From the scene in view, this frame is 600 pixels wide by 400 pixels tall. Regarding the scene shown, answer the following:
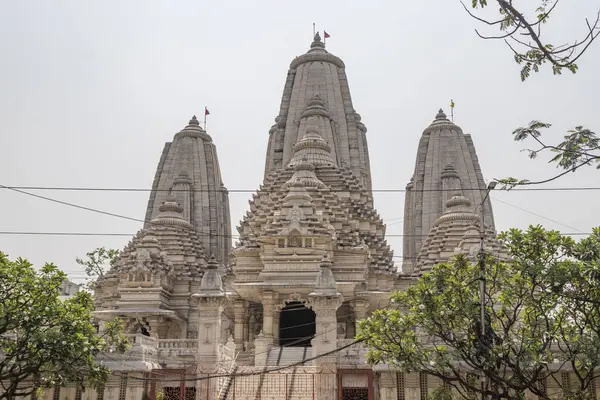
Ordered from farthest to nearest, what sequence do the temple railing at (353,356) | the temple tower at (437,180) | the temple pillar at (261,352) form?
the temple tower at (437,180) → the temple pillar at (261,352) → the temple railing at (353,356)

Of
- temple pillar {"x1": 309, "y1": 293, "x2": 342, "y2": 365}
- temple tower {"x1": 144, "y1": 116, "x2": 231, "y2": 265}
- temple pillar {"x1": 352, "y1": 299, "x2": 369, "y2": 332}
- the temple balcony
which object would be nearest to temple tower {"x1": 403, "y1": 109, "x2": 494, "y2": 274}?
A: temple tower {"x1": 144, "y1": 116, "x2": 231, "y2": 265}

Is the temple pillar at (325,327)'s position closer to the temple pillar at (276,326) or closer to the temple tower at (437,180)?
the temple pillar at (276,326)

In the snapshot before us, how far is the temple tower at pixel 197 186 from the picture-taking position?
5559cm

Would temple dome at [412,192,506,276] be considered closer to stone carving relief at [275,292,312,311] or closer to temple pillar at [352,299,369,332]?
temple pillar at [352,299,369,332]

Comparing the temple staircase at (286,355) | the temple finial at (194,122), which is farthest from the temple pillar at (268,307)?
the temple finial at (194,122)

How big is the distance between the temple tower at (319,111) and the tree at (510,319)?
3169 cm

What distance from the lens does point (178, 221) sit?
158ft

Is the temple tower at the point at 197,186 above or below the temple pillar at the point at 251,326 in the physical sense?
above

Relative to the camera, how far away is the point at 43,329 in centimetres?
1803

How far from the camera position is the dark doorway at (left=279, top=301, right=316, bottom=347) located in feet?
119

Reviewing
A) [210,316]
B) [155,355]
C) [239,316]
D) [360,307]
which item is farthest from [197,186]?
[210,316]

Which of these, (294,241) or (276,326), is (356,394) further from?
(294,241)

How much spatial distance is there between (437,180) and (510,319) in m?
39.2

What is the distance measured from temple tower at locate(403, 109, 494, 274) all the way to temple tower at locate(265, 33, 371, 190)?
477 centimetres
